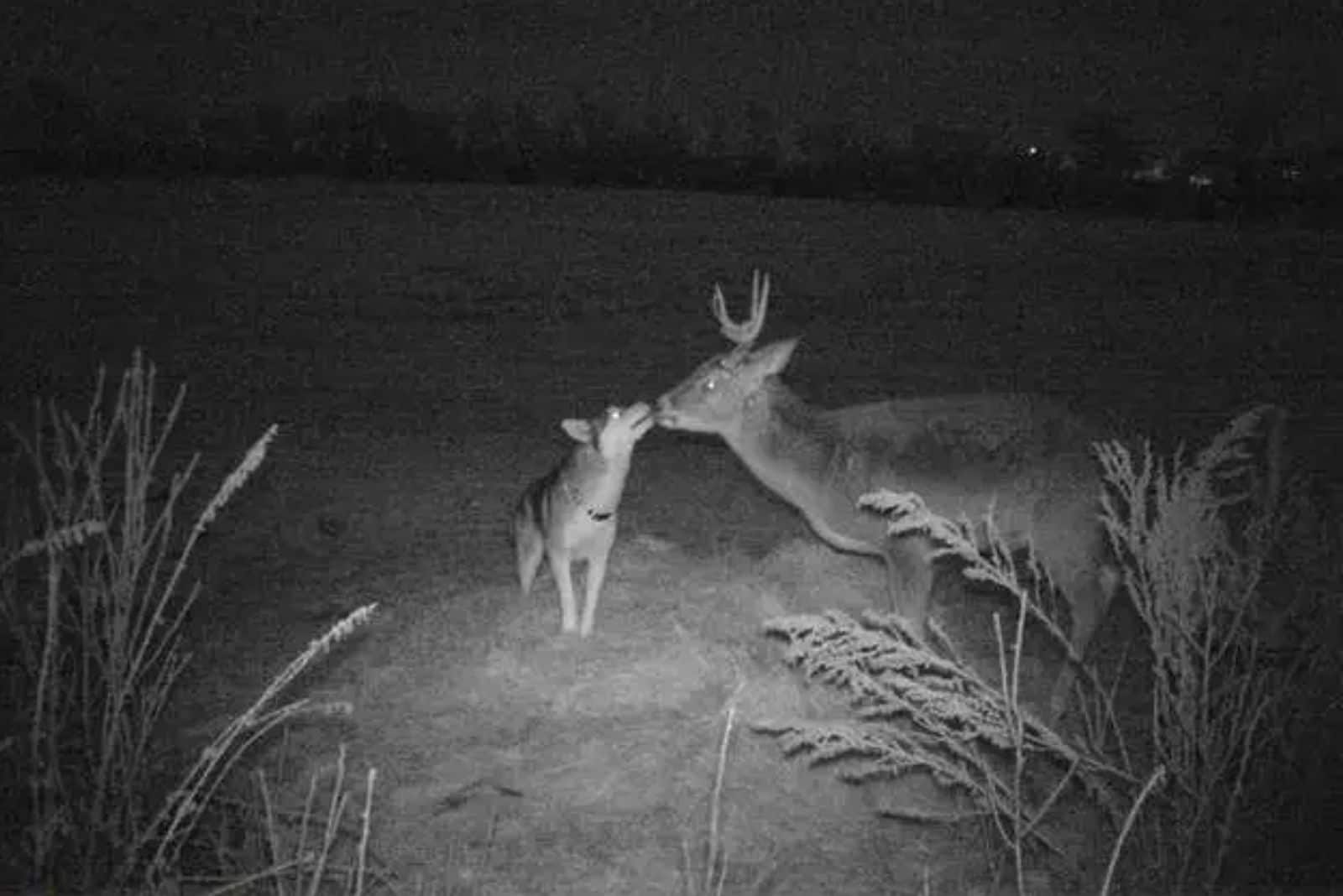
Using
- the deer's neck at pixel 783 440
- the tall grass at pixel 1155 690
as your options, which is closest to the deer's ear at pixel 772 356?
the deer's neck at pixel 783 440

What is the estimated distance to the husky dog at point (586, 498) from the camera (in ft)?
25.5

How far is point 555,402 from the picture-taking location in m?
15.1

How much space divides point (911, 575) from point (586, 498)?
213cm

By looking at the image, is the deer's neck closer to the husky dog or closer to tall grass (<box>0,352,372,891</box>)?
the husky dog

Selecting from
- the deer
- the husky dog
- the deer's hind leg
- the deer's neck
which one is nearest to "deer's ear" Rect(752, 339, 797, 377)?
the deer

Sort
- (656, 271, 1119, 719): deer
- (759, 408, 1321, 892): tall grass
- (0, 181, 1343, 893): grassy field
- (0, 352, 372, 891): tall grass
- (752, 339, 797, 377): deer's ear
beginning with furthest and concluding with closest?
(752, 339, 797, 377): deer's ear
(656, 271, 1119, 719): deer
(0, 181, 1343, 893): grassy field
(759, 408, 1321, 892): tall grass
(0, 352, 372, 891): tall grass

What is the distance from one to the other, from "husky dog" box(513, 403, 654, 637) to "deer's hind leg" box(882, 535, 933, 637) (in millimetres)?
1786

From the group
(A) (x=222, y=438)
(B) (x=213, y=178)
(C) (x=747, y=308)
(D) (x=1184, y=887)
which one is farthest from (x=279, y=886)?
(B) (x=213, y=178)

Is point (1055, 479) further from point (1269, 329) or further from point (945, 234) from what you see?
point (945, 234)

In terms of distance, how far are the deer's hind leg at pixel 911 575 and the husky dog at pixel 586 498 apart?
1.79 metres

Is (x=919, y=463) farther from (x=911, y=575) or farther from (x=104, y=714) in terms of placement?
(x=104, y=714)

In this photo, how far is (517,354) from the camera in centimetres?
1803

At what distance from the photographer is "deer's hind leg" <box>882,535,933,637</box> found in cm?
812

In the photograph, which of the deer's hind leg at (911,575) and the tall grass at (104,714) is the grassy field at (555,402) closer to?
the deer's hind leg at (911,575)
